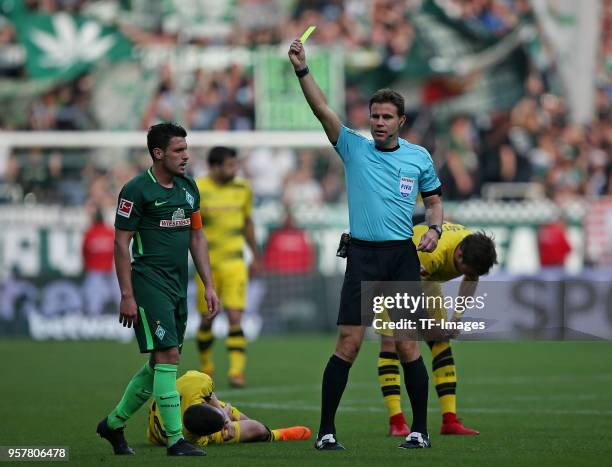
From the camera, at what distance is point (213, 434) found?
967cm

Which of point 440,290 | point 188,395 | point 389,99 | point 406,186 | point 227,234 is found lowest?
point 188,395

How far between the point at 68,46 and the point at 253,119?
3.66 meters

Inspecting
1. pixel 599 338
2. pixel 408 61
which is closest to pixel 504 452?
pixel 599 338

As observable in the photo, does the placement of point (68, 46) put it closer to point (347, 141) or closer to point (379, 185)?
point (347, 141)

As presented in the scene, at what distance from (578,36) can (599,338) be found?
916 centimetres

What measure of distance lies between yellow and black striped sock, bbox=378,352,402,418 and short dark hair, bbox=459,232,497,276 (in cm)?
110

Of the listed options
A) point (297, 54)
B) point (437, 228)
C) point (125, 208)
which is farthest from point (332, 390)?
point (297, 54)

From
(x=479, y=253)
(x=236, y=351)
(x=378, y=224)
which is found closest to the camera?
(x=378, y=224)

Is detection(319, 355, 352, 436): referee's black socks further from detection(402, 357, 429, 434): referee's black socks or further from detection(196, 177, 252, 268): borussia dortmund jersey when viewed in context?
detection(196, 177, 252, 268): borussia dortmund jersey

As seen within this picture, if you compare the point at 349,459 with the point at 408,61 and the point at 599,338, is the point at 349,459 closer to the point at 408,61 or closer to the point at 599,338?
the point at 599,338

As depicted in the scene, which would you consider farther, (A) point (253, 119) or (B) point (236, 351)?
(A) point (253, 119)

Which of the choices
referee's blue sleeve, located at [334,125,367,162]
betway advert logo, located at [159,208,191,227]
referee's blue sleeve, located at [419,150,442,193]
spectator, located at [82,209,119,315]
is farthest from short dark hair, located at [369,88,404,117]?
spectator, located at [82,209,119,315]

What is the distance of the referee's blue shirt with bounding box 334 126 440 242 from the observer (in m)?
9.38

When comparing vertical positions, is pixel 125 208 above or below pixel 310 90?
below
